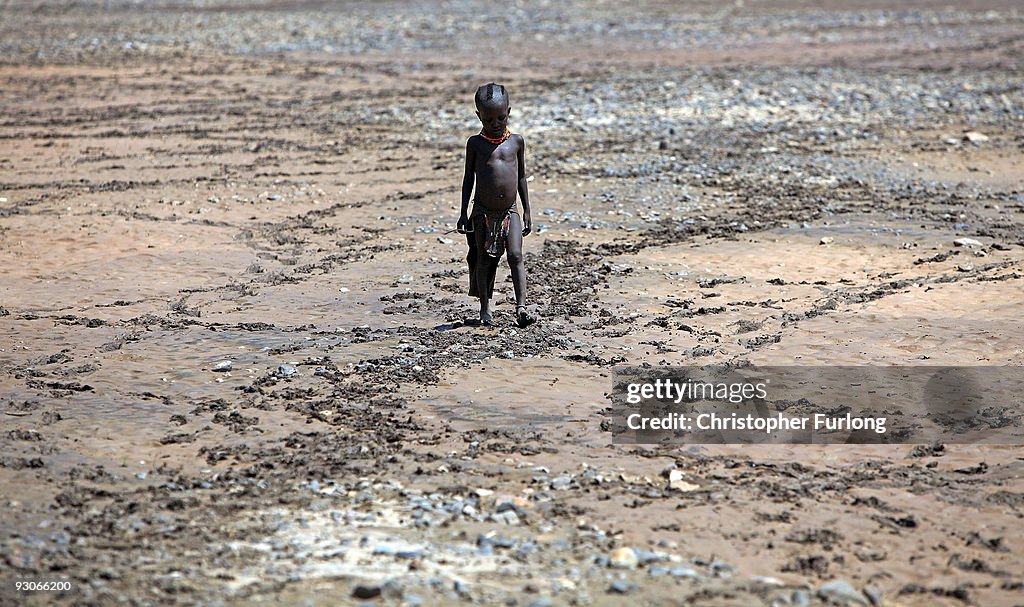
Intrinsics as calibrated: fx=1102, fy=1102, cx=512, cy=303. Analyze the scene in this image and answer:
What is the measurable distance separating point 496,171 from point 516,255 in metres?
0.57

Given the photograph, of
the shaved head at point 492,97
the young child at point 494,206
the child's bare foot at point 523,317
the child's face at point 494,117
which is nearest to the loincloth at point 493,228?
the young child at point 494,206

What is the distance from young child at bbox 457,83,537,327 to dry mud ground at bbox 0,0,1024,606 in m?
0.37

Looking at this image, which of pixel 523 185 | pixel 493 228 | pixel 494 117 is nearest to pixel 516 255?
pixel 493 228

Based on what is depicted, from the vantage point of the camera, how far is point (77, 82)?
17.9 metres

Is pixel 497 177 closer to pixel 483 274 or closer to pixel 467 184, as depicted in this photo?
pixel 467 184

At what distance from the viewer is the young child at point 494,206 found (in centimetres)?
720

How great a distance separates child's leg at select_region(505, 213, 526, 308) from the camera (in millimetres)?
7301

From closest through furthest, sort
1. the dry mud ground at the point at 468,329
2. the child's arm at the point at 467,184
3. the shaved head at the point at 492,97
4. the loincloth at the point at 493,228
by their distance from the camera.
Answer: the dry mud ground at the point at 468,329 → the shaved head at the point at 492,97 → the child's arm at the point at 467,184 → the loincloth at the point at 493,228

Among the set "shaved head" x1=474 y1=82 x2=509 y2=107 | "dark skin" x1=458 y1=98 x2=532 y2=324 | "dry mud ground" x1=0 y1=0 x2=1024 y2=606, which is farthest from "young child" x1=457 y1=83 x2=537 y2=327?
"dry mud ground" x1=0 y1=0 x2=1024 y2=606

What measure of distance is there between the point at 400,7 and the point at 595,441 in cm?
2646

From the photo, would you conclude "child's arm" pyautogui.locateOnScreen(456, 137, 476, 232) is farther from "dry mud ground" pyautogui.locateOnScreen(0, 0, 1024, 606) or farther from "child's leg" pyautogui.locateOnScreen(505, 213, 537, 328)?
"dry mud ground" pyautogui.locateOnScreen(0, 0, 1024, 606)

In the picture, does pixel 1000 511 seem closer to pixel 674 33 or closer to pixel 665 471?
pixel 665 471

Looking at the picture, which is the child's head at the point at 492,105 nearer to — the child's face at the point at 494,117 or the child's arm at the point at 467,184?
the child's face at the point at 494,117

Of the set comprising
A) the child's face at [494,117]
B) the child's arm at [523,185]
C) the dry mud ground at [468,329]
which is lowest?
the dry mud ground at [468,329]
